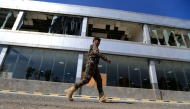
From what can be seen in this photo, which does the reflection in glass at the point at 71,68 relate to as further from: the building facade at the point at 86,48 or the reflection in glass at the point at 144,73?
the reflection in glass at the point at 144,73

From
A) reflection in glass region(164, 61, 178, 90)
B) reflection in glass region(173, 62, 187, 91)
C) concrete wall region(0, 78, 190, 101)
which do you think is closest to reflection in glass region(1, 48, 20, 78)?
concrete wall region(0, 78, 190, 101)

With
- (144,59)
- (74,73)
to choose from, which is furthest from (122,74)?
(74,73)

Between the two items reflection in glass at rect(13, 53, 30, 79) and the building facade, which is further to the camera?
the building facade

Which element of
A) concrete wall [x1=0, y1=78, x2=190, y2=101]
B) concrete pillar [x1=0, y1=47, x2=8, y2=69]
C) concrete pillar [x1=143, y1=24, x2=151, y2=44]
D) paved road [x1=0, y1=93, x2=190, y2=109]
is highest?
concrete pillar [x1=143, y1=24, x2=151, y2=44]

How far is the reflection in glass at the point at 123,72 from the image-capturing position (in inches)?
489

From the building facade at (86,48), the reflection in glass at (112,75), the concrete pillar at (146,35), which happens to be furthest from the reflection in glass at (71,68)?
the concrete pillar at (146,35)

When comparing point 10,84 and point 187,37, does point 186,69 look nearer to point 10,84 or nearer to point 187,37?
point 187,37

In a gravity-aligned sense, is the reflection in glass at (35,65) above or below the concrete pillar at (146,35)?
below

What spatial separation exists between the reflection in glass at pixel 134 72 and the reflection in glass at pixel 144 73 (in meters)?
0.40

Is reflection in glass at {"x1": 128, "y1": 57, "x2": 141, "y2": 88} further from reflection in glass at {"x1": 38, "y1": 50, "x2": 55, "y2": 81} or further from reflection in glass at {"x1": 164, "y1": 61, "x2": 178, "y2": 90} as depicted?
reflection in glass at {"x1": 38, "y1": 50, "x2": 55, "y2": 81}

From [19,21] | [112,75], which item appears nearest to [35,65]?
[19,21]

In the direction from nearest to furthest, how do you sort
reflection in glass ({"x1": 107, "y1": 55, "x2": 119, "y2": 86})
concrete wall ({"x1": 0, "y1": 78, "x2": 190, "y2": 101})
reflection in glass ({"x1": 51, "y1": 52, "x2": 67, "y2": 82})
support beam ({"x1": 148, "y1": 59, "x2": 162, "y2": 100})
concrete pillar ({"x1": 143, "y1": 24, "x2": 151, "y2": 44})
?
concrete wall ({"x1": 0, "y1": 78, "x2": 190, "y2": 101}), reflection in glass ({"x1": 51, "y1": 52, "x2": 67, "y2": 82}), reflection in glass ({"x1": 107, "y1": 55, "x2": 119, "y2": 86}), support beam ({"x1": 148, "y1": 59, "x2": 162, "y2": 100}), concrete pillar ({"x1": 143, "y1": 24, "x2": 151, "y2": 44})

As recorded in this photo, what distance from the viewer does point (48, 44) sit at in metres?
12.8

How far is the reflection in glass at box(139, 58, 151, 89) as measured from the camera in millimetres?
12602
